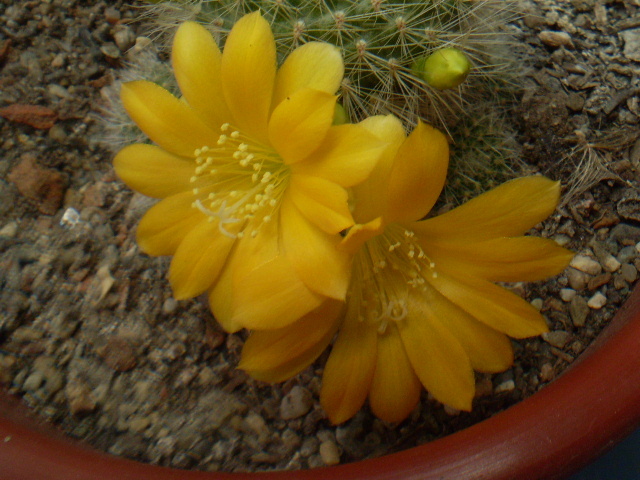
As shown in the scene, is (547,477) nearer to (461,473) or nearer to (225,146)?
(461,473)

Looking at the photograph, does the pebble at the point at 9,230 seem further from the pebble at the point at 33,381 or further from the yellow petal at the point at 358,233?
the yellow petal at the point at 358,233

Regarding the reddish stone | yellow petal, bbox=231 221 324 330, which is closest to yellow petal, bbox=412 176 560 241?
yellow petal, bbox=231 221 324 330

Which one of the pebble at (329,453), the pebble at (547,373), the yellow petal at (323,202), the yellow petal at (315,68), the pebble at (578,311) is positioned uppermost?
the yellow petal at (315,68)

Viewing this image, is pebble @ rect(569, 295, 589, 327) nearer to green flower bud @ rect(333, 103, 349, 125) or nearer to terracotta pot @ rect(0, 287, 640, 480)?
terracotta pot @ rect(0, 287, 640, 480)

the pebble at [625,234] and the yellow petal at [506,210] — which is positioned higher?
the yellow petal at [506,210]

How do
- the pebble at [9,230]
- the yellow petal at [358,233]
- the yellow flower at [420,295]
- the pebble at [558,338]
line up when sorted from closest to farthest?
1. the yellow petal at [358,233]
2. the yellow flower at [420,295]
3. the pebble at [558,338]
4. the pebble at [9,230]

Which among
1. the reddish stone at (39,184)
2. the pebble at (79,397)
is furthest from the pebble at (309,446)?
the reddish stone at (39,184)

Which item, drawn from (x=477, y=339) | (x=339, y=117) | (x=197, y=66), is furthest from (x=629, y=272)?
(x=197, y=66)

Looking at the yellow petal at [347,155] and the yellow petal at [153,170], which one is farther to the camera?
the yellow petal at [153,170]
